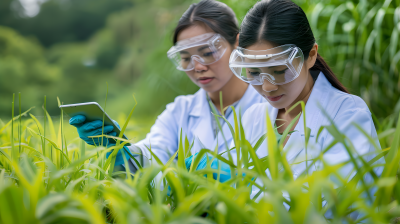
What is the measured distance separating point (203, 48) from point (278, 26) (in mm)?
490

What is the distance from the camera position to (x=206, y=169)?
1.67 ft

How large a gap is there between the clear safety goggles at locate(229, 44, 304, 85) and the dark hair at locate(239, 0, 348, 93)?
1.8 inches

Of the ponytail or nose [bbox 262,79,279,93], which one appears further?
the ponytail

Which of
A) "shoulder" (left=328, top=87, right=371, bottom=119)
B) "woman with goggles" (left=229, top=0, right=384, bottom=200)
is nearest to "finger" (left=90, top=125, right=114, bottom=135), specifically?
"woman with goggles" (left=229, top=0, right=384, bottom=200)

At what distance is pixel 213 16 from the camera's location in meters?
1.45

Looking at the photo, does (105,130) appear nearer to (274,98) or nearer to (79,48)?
(274,98)

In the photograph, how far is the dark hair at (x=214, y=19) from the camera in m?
1.42

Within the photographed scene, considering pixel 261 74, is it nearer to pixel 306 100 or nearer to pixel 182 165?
pixel 306 100

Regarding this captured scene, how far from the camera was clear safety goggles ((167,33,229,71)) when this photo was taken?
1.36 meters

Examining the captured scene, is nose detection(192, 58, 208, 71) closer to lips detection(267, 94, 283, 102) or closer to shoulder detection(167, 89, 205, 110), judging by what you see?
shoulder detection(167, 89, 205, 110)

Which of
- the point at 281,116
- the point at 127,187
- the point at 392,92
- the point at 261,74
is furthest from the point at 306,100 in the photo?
the point at 392,92

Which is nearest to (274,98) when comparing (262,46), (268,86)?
(268,86)

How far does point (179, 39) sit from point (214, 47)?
21cm

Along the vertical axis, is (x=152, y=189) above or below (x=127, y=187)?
below
